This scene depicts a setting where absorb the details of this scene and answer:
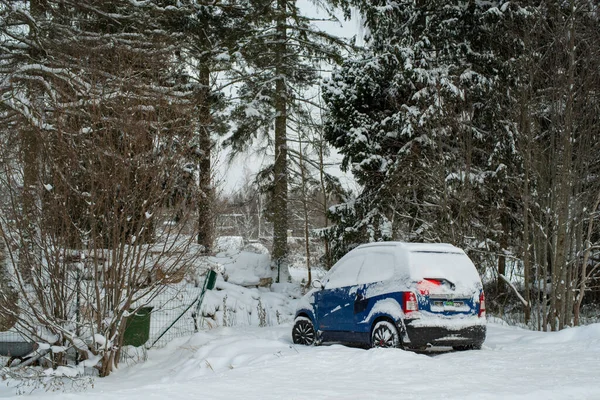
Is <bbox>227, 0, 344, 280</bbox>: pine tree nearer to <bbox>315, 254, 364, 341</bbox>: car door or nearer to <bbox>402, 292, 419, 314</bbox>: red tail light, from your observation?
<bbox>315, 254, 364, 341</bbox>: car door

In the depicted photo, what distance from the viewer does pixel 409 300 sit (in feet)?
30.3

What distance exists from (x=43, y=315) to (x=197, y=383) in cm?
318

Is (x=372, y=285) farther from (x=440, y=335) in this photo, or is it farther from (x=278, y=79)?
(x=278, y=79)

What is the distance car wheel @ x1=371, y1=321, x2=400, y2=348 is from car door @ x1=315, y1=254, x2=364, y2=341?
631 mm

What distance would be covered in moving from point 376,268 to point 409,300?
102 centimetres

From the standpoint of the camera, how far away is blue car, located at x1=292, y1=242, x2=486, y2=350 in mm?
9250

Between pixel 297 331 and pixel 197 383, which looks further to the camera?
pixel 297 331

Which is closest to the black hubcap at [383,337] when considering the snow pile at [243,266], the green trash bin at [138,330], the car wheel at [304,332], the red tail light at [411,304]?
the red tail light at [411,304]

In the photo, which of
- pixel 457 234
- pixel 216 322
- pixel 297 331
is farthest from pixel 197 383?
pixel 457 234

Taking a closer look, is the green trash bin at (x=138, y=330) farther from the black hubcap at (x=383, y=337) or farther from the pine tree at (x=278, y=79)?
the pine tree at (x=278, y=79)

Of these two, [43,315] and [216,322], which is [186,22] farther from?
[43,315]

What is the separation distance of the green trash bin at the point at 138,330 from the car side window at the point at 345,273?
10.5ft

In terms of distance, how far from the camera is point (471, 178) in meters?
18.3

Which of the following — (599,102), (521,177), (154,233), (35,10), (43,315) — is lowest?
(43,315)
